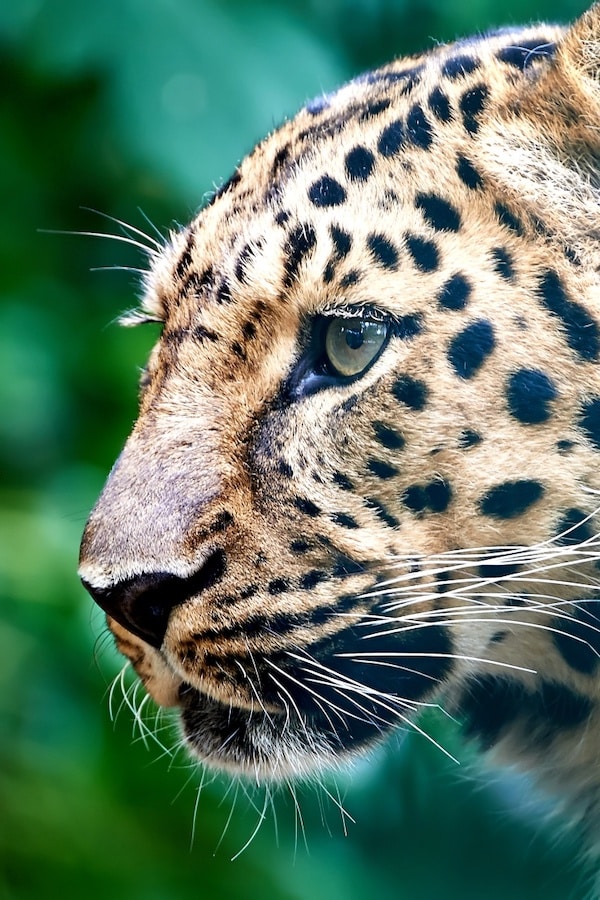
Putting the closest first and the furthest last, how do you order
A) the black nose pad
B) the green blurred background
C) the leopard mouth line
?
1. the black nose pad
2. the leopard mouth line
3. the green blurred background

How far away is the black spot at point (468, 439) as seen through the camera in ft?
3.91

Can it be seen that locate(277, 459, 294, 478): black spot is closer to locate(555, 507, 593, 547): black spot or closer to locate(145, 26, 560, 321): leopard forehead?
locate(145, 26, 560, 321): leopard forehead

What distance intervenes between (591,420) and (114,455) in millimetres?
1022

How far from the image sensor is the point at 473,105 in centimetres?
132

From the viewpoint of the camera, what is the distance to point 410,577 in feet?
3.87

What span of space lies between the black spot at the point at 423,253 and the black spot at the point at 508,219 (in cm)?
7

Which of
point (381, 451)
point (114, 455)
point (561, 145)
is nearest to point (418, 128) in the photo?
point (561, 145)

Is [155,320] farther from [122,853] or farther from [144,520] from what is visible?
[122,853]

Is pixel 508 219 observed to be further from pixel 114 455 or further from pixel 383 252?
pixel 114 455

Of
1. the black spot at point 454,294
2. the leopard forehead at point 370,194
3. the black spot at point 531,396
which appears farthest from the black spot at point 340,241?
the black spot at point 531,396

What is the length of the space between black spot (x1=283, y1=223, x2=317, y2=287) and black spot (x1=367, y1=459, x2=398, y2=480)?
206mm

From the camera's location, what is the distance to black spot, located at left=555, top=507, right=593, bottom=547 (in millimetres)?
1204

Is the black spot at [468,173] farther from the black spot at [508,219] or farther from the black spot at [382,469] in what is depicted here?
the black spot at [382,469]

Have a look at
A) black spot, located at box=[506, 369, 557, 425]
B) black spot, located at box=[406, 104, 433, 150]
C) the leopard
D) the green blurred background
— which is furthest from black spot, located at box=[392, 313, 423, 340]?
the green blurred background
